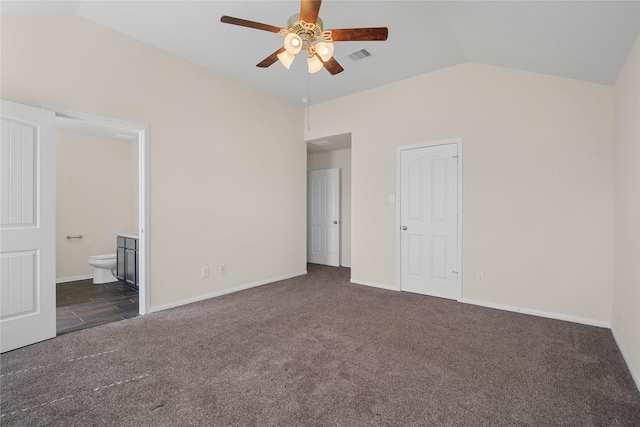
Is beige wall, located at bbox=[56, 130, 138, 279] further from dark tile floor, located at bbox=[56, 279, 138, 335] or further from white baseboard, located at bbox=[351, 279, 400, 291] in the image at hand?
white baseboard, located at bbox=[351, 279, 400, 291]

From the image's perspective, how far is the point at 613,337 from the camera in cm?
275

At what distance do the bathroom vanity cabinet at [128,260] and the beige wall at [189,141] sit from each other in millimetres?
1068

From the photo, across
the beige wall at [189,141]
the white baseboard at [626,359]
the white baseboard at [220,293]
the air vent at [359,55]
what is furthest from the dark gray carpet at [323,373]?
the air vent at [359,55]

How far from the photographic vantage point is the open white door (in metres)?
2.40

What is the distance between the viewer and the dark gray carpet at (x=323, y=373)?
171 centimetres

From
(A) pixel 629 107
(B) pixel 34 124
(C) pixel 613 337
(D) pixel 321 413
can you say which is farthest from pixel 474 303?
(B) pixel 34 124

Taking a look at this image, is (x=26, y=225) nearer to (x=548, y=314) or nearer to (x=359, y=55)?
(x=359, y=55)

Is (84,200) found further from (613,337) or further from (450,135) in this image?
(613,337)

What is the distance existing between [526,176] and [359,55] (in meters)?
2.36

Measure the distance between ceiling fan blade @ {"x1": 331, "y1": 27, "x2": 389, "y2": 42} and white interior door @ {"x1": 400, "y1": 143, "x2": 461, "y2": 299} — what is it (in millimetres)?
2192

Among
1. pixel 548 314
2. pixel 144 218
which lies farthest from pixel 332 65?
pixel 548 314

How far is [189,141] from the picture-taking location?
3748 millimetres

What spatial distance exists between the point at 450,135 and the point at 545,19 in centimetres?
166

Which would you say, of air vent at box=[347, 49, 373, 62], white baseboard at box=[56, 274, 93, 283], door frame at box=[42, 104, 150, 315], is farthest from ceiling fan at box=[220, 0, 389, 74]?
white baseboard at box=[56, 274, 93, 283]
